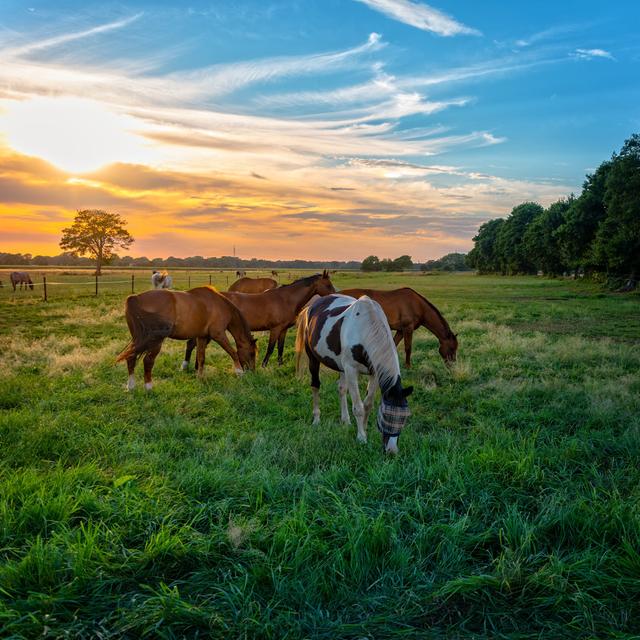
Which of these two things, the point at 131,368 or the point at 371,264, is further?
the point at 371,264

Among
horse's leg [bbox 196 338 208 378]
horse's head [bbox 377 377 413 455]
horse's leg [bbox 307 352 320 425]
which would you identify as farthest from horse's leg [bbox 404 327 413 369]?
horse's head [bbox 377 377 413 455]

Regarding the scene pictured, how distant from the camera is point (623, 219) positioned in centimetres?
2955

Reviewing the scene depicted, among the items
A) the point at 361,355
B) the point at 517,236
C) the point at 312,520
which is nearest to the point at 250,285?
the point at 361,355

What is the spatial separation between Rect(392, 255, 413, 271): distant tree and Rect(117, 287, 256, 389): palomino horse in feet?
295

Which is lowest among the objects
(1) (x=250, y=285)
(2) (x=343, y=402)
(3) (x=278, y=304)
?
(2) (x=343, y=402)

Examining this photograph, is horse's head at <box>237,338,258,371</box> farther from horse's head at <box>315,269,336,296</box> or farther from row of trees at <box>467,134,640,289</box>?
row of trees at <box>467,134,640,289</box>

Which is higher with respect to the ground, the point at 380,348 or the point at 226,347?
the point at 380,348

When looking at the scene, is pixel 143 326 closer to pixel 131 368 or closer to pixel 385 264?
pixel 131 368

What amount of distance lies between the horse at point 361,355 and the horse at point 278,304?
3.71m

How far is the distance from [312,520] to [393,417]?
5.32ft

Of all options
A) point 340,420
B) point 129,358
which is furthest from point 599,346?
point 129,358

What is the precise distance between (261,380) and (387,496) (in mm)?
4850

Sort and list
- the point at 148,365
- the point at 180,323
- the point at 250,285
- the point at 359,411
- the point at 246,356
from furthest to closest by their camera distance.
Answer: the point at 250,285
the point at 246,356
the point at 180,323
the point at 148,365
the point at 359,411

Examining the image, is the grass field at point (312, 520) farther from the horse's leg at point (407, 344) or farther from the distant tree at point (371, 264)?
the distant tree at point (371, 264)
